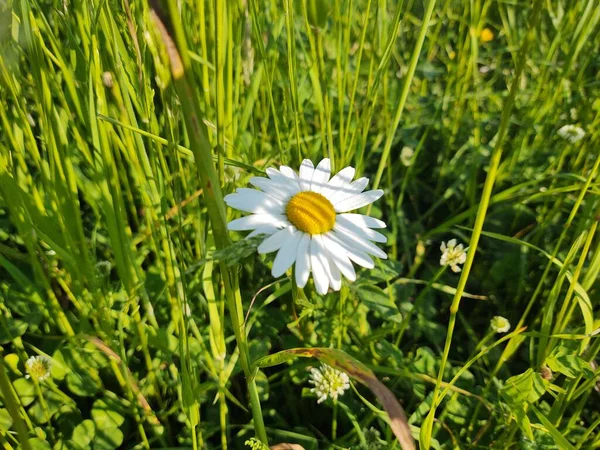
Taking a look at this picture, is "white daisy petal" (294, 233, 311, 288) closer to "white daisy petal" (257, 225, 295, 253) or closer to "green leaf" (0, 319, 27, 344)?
"white daisy petal" (257, 225, 295, 253)

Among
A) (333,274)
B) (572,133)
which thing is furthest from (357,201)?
(572,133)

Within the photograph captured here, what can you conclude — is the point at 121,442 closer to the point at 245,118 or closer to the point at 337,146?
the point at 245,118

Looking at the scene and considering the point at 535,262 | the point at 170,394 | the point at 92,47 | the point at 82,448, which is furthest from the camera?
the point at 535,262

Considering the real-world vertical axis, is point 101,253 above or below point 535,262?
above

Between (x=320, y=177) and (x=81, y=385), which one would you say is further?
(x=81, y=385)

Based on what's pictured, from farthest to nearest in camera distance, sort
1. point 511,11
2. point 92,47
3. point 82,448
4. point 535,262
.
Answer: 1. point 511,11
2. point 535,262
3. point 82,448
4. point 92,47

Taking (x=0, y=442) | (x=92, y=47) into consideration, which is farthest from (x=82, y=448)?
(x=92, y=47)

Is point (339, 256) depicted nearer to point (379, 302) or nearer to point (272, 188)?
point (272, 188)

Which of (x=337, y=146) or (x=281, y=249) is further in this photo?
(x=337, y=146)
